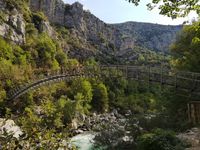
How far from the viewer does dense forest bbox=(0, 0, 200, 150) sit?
753 centimetres

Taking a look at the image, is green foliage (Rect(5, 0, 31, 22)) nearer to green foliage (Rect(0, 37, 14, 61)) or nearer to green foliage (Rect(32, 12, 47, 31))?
green foliage (Rect(32, 12, 47, 31))

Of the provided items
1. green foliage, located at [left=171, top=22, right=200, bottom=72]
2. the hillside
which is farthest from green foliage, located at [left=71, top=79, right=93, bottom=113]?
the hillside

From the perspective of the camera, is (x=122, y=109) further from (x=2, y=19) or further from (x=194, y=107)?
(x=194, y=107)

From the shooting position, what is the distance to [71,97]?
69.3 meters

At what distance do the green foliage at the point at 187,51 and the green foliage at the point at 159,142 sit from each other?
10.00m

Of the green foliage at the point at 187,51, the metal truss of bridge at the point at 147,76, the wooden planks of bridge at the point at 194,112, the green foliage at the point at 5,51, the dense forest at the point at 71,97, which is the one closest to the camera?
the dense forest at the point at 71,97

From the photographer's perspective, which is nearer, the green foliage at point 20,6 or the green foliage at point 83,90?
the green foliage at point 83,90

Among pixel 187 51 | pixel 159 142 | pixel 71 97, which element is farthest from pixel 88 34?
pixel 159 142

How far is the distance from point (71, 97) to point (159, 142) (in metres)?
51.4

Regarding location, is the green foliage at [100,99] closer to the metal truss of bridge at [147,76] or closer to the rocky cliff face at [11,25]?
the rocky cliff face at [11,25]

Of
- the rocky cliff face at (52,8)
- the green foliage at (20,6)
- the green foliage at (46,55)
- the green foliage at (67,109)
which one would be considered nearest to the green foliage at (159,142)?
the green foliage at (67,109)

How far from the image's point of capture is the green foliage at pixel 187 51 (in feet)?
96.0

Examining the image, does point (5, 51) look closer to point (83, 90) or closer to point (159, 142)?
point (83, 90)

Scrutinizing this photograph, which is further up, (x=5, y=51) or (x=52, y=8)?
(x=52, y=8)
